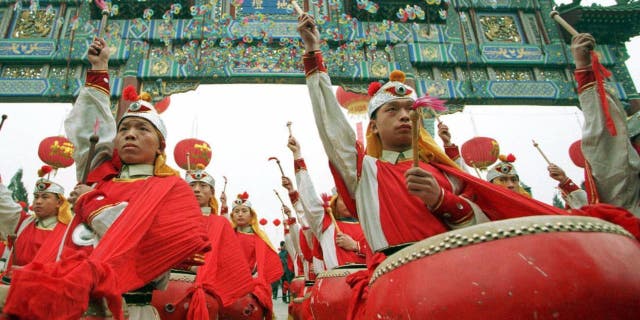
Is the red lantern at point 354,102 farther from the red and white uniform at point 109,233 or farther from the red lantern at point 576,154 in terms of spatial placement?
the red and white uniform at point 109,233

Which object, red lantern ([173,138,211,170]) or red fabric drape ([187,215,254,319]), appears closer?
red fabric drape ([187,215,254,319])

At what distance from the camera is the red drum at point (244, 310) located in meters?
3.50

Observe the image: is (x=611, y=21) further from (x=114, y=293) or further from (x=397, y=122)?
(x=114, y=293)

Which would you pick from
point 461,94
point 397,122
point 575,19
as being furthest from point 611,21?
point 397,122

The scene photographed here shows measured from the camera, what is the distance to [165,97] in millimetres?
7574

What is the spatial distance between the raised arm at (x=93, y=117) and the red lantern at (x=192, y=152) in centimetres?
508

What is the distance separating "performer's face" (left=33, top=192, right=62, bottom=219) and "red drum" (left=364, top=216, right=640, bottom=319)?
4.80m

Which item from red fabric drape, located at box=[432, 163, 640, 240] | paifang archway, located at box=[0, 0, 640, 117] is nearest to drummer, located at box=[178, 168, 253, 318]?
red fabric drape, located at box=[432, 163, 640, 240]

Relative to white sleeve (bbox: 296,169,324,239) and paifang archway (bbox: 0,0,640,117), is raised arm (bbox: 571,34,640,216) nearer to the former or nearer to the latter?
white sleeve (bbox: 296,169,324,239)

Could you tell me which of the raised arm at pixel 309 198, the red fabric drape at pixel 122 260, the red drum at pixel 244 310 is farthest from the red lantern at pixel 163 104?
the red fabric drape at pixel 122 260

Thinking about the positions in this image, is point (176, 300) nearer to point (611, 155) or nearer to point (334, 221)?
point (334, 221)

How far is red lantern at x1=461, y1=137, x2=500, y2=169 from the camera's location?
23.8 feet

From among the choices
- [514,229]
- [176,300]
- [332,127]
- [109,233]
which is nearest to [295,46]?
[176,300]

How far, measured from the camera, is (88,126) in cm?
222
